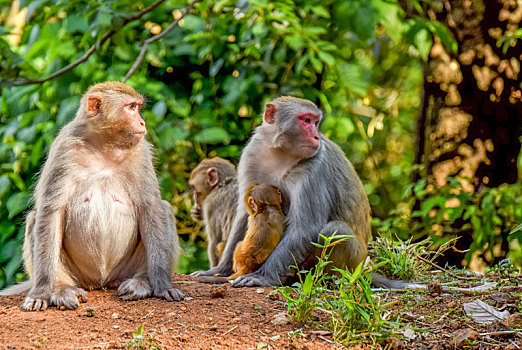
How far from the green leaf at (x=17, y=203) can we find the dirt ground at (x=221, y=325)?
2.00m

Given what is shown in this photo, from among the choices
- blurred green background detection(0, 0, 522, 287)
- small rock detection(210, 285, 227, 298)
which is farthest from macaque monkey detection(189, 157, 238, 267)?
small rock detection(210, 285, 227, 298)

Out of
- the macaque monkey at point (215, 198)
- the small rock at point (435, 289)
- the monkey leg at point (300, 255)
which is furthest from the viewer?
the macaque monkey at point (215, 198)

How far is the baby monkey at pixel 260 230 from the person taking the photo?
5.26m

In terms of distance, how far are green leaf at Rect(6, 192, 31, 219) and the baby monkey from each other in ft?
7.50

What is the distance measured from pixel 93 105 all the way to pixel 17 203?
240cm

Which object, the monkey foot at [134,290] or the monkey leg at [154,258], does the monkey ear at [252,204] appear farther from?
the monkey foot at [134,290]

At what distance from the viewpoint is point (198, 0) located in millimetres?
6641

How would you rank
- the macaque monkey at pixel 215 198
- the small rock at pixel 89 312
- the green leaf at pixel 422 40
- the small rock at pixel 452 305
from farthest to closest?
1. the macaque monkey at pixel 215 198
2. the green leaf at pixel 422 40
3. the small rock at pixel 452 305
4. the small rock at pixel 89 312

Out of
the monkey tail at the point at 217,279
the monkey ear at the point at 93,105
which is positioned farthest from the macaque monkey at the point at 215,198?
the monkey ear at the point at 93,105

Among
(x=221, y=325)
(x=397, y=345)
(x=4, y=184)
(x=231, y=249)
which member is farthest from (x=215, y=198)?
(x=397, y=345)

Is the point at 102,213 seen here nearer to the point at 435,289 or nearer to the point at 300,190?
the point at 300,190

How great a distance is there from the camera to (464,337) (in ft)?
11.5

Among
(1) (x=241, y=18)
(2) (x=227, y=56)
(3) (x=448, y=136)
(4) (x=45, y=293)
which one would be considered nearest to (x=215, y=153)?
(2) (x=227, y=56)

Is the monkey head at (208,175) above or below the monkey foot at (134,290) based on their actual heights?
below
